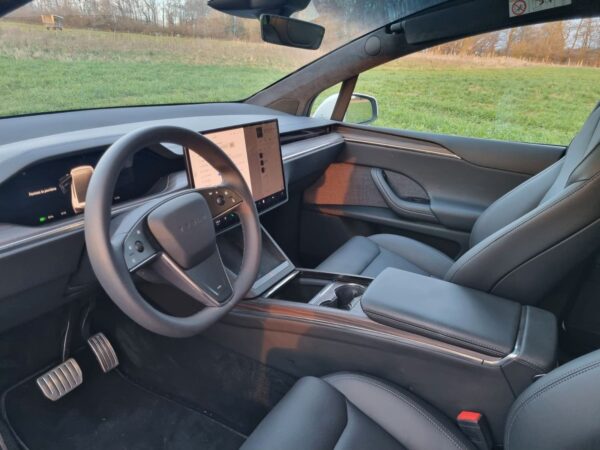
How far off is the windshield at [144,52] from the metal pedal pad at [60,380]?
90 cm

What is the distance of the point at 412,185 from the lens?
2418 mm

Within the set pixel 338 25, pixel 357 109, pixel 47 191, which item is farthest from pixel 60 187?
pixel 357 109

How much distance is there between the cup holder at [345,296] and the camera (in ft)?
4.72

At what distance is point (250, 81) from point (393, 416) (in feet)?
6.66

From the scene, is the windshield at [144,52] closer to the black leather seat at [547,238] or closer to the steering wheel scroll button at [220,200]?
the steering wheel scroll button at [220,200]

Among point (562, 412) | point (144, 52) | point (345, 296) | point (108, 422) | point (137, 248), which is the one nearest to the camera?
point (562, 412)

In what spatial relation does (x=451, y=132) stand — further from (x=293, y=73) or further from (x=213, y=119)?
(x=213, y=119)

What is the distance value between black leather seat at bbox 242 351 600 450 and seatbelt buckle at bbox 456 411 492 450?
0.07 feet

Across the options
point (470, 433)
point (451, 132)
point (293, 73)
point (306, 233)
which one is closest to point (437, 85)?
point (451, 132)

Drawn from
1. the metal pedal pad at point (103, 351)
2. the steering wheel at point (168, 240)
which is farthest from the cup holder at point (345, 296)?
the metal pedal pad at point (103, 351)

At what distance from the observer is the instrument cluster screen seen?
1678 mm

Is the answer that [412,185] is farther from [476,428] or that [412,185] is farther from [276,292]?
[476,428]

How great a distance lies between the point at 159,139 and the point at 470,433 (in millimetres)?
953

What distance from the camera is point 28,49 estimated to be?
1611 mm
